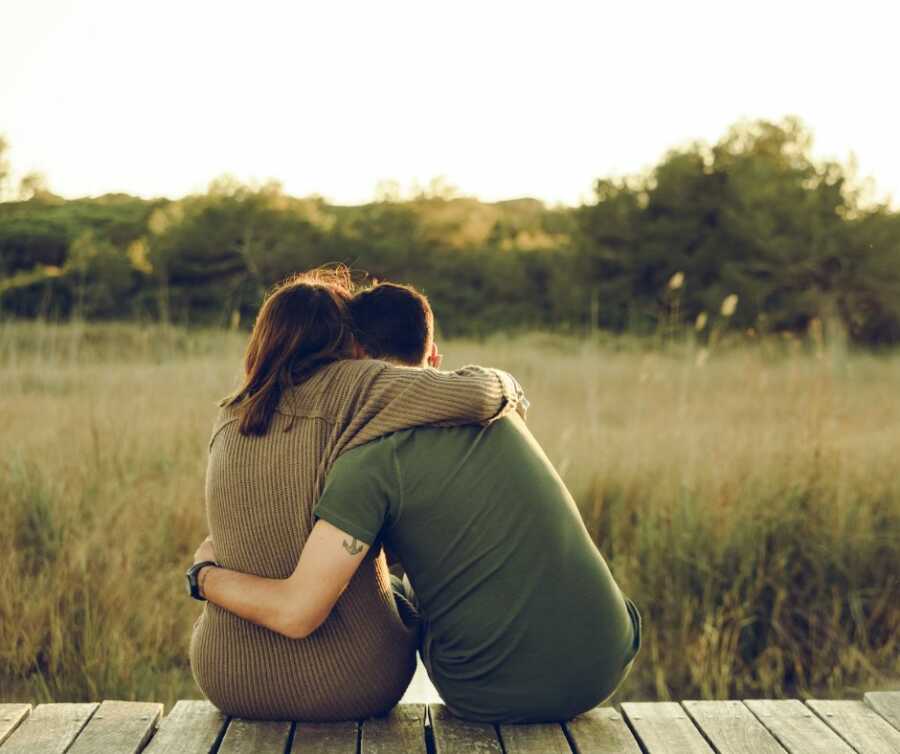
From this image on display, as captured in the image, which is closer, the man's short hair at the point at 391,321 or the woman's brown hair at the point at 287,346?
the woman's brown hair at the point at 287,346

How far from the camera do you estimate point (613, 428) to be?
18.5 feet

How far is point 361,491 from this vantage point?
1729mm

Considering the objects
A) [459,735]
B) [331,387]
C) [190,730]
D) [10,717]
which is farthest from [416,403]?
[10,717]

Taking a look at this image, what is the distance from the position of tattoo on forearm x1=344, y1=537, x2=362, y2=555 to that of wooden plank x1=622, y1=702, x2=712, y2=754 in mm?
621

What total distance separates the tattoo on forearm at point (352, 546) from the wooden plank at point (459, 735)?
15.0 inches

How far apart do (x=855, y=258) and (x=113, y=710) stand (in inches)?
603

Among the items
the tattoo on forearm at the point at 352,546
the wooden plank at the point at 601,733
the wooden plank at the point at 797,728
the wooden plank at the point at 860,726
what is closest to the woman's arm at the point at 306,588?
the tattoo on forearm at the point at 352,546

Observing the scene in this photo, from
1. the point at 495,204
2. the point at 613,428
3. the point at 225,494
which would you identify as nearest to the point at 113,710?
the point at 225,494

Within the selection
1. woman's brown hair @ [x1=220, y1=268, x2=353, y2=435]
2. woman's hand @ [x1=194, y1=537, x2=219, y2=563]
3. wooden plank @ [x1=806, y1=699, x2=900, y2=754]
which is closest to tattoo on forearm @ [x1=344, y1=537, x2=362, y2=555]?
woman's brown hair @ [x1=220, y1=268, x2=353, y2=435]

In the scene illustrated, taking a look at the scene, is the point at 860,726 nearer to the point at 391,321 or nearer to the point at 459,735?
the point at 459,735

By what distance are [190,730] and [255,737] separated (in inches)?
5.2

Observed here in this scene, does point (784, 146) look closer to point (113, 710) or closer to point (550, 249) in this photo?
point (550, 249)

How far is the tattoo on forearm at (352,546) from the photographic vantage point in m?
1.72

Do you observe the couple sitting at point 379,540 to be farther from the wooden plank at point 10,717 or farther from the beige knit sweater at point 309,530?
the wooden plank at point 10,717
